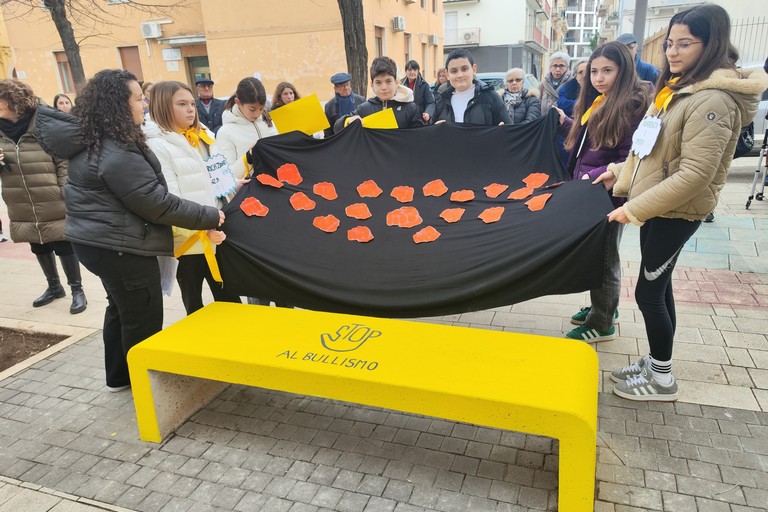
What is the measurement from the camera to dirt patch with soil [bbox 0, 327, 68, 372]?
391cm

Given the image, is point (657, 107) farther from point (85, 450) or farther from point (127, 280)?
point (85, 450)

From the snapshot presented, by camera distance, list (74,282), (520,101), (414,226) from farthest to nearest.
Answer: (520,101)
(74,282)
(414,226)

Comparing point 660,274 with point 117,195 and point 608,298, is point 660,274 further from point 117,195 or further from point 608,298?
point 117,195

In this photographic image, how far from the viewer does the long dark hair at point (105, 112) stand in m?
2.64

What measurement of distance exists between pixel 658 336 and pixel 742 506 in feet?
2.87

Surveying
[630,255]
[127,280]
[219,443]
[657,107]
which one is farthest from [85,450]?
[630,255]

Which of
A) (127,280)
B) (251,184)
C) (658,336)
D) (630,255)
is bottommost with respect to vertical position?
(630,255)

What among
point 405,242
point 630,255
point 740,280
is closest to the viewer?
point 405,242

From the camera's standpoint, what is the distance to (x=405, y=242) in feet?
9.93

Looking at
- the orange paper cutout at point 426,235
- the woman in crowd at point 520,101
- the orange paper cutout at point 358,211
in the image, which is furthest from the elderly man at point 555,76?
the orange paper cutout at point 426,235

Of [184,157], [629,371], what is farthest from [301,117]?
[629,371]

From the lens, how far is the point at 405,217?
10.4ft

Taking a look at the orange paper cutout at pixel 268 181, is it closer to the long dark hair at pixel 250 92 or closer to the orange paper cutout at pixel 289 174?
the orange paper cutout at pixel 289 174

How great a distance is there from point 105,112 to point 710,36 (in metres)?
2.84
